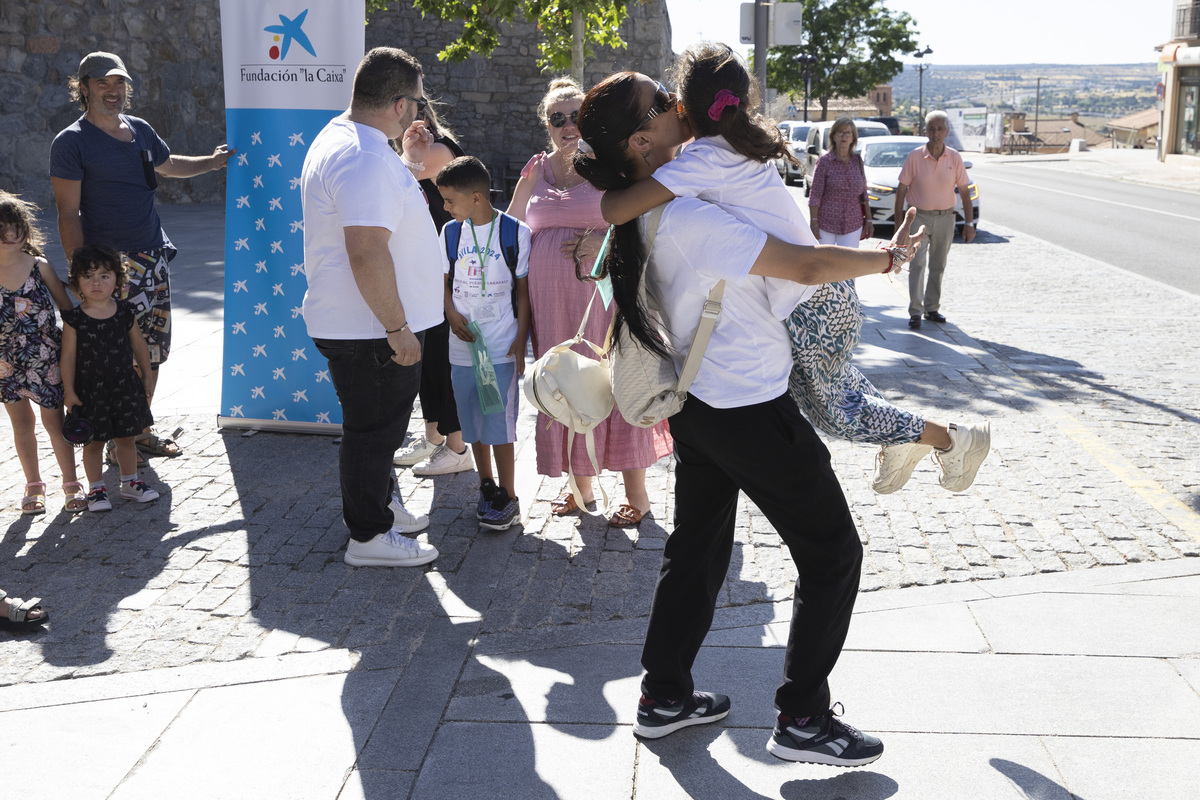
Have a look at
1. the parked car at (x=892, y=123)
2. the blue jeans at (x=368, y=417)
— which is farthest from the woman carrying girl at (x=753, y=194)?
the parked car at (x=892, y=123)

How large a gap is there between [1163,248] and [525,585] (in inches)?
539

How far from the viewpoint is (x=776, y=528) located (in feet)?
8.86

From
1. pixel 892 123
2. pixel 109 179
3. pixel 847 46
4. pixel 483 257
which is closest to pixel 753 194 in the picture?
pixel 483 257

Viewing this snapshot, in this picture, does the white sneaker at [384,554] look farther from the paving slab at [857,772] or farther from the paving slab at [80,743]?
the paving slab at [857,772]

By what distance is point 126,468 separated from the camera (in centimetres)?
500

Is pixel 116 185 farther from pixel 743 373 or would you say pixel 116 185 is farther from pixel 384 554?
pixel 743 373

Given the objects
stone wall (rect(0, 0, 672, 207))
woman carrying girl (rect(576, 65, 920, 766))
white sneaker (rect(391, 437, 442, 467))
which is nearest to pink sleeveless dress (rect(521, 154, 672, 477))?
white sneaker (rect(391, 437, 442, 467))

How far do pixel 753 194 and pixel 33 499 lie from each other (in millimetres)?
3901

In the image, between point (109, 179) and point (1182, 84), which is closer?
point (109, 179)

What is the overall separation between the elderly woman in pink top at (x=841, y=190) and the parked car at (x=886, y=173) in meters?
5.73

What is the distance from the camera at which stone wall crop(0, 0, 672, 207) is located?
46.5 feet

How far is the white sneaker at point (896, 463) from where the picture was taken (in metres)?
3.11

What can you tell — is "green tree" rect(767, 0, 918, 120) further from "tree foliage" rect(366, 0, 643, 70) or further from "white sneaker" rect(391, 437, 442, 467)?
"white sneaker" rect(391, 437, 442, 467)

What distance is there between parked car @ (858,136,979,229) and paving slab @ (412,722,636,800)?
42.0ft
